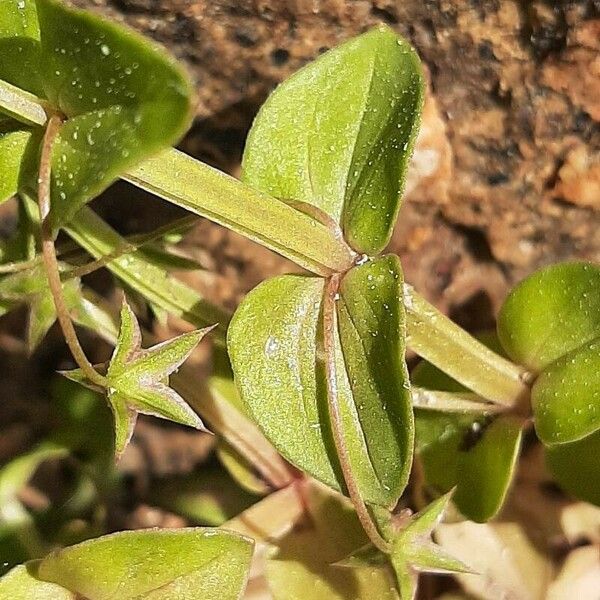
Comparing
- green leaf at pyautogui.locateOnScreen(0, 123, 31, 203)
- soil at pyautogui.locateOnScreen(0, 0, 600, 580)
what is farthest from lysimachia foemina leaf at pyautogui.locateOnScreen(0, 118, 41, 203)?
soil at pyautogui.locateOnScreen(0, 0, 600, 580)

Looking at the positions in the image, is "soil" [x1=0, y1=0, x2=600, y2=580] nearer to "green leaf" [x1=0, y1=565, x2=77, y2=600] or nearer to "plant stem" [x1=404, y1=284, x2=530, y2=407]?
"plant stem" [x1=404, y1=284, x2=530, y2=407]

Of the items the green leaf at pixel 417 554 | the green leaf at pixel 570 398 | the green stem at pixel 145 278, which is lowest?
the green leaf at pixel 417 554

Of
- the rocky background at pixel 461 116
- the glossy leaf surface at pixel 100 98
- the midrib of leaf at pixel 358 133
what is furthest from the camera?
the rocky background at pixel 461 116

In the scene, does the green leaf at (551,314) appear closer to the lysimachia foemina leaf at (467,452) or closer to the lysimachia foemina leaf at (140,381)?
the lysimachia foemina leaf at (467,452)

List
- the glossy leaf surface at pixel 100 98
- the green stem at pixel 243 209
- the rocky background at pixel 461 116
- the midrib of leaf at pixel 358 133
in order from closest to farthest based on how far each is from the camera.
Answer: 1. the glossy leaf surface at pixel 100 98
2. the green stem at pixel 243 209
3. the midrib of leaf at pixel 358 133
4. the rocky background at pixel 461 116

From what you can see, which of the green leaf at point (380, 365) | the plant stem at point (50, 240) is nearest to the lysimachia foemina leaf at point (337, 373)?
the green leaf at point (380, 365)

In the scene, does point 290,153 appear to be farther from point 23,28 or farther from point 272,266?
point 272,266
